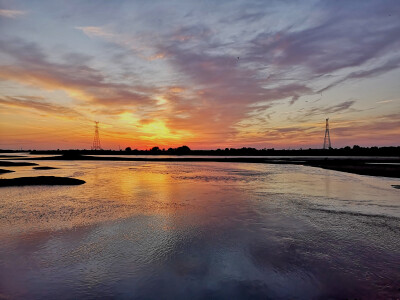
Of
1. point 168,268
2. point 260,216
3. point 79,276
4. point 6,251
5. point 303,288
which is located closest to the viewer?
point 303,288

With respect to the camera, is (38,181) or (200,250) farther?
(38,181)

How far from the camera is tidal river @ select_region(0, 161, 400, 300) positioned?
22.4 feet

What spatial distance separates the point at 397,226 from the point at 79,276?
14576 mm

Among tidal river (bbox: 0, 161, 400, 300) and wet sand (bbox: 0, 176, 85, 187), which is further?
wet sand (bbox: 0, 176, 85, 187)

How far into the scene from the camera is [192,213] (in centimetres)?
1527

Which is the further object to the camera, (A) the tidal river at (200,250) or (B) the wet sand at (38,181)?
(B) the wet sand at (38,181)

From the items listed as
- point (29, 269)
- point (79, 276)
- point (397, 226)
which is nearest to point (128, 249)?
point (79, 276)

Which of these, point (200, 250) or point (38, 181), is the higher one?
point (38, 181)

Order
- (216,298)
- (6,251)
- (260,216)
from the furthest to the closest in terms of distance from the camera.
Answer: (260,216)
(6,251)
(216,298)

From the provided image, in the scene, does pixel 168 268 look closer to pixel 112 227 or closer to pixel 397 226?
pixel 112 227

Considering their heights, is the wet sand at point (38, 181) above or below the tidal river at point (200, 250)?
above

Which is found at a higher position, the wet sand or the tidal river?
Result: the wet sand

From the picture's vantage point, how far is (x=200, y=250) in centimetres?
953

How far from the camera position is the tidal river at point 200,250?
6832 millimetres
